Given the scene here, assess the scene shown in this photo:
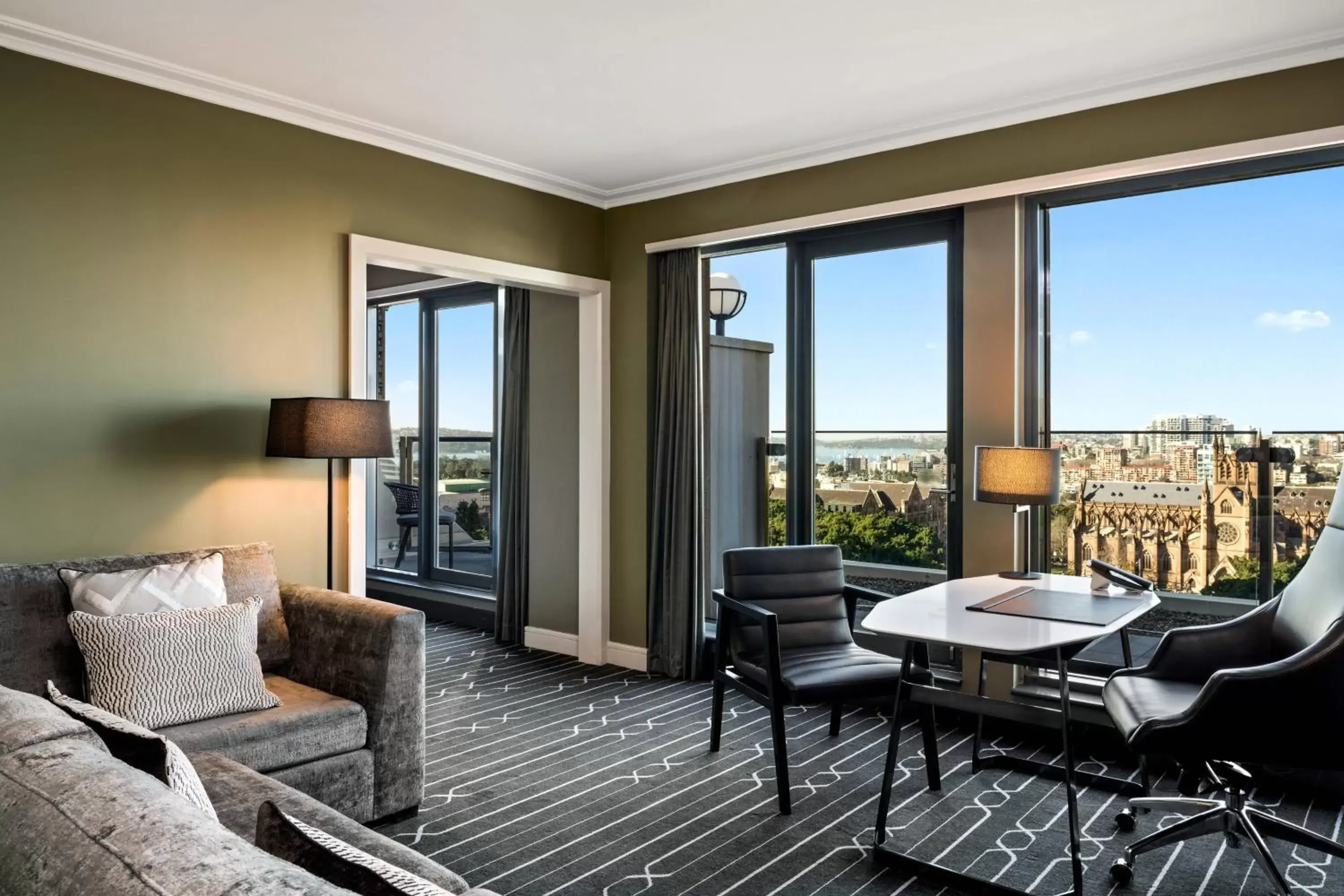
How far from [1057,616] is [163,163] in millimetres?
3612

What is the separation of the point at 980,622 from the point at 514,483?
367 cm

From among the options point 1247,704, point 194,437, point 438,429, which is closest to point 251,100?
point 194,437

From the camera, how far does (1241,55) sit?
131 inches

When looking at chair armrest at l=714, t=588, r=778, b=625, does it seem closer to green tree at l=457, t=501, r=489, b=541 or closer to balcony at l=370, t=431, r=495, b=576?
balcony at l=370, t=431, r=495, b=576

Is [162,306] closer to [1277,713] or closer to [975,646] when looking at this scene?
[975,646]

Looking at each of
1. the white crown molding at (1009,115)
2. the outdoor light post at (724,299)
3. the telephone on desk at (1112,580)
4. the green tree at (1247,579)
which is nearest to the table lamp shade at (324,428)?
the outdoor light post at (724,299)

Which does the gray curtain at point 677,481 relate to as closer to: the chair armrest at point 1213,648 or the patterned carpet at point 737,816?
the patterned carpet at point 737,816

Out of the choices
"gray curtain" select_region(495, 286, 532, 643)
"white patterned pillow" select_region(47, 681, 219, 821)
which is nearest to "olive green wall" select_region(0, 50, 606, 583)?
"gray curtain" select_region(495, 286, 532, 643)

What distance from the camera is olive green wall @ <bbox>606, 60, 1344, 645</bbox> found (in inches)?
133

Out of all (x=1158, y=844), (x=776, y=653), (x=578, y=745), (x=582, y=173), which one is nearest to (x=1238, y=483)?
(x=1158, y=844)

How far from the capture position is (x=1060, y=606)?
119 inches

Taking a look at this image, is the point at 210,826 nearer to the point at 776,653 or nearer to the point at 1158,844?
the point at 776,653

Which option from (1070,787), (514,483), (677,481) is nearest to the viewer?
(1070,787)

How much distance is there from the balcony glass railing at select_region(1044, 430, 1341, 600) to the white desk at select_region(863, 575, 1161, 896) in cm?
66
